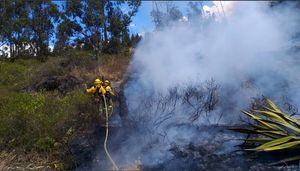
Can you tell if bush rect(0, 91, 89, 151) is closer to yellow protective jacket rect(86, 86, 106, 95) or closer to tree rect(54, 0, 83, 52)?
yellow protective jacket rect(86, 86, 106, 95)

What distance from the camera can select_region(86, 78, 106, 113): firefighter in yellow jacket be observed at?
27.7 ft

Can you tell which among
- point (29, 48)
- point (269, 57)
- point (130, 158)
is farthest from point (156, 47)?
point (29, 48)

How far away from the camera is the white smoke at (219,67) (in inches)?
303

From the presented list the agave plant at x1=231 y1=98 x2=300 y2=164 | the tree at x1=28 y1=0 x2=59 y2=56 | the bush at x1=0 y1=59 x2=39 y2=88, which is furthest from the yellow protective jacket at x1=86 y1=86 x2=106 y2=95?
the tree at x1=28 y1=0 x2=59 y2=56

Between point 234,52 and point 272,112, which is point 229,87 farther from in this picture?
point 272,112

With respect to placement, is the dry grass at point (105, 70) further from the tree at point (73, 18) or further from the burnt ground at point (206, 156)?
the burnt ground at point (206, 156)

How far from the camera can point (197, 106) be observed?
8.38 metres

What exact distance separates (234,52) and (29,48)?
1432 centimetres

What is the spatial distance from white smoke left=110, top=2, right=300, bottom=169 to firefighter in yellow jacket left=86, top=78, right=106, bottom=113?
0.76m

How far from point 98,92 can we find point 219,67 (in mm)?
3873

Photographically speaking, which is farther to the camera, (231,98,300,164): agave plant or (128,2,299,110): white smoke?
(128,2,299,110): white smoke

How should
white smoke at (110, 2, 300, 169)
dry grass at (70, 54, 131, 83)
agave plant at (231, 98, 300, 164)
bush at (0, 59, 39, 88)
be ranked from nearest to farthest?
agave plant at (231, 98, 300, 164)
white smoke at (110, 2, 300, 169)
dry grass at (70, 54, 131, 83)
bush at (0, 59, 39, 88)

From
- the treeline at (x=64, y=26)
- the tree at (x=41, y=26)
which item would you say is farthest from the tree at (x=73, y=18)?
the tree at (x=41, y=26)

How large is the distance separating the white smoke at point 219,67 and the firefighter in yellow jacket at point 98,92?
2.49 ft
